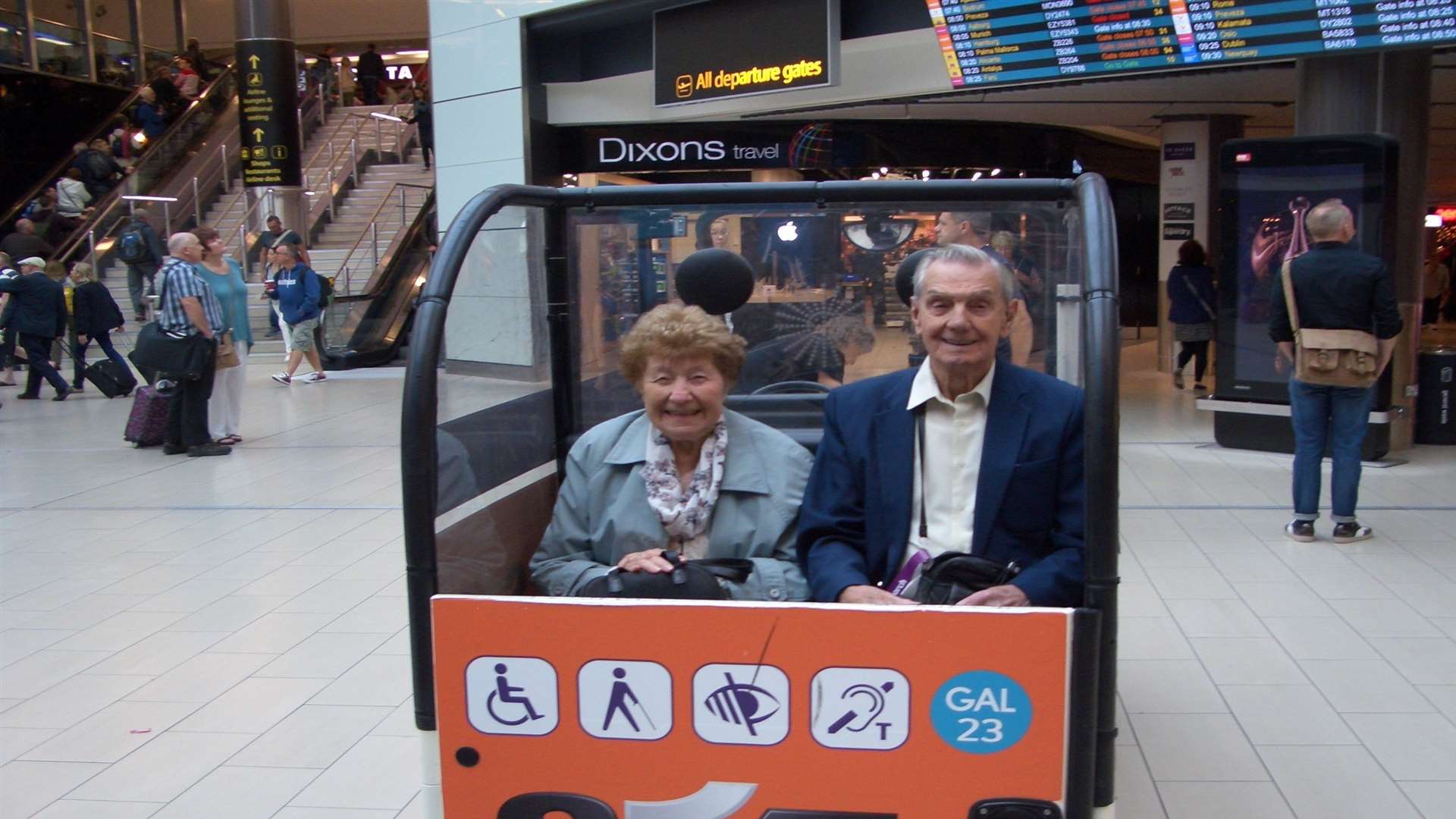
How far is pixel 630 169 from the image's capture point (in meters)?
12.5

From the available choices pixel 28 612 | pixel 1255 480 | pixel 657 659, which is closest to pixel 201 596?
pixel 28 612

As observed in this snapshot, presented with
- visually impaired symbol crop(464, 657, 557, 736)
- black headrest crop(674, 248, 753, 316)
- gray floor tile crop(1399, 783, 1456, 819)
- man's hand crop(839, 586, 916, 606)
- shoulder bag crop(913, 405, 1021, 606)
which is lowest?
gray floor tile crop(1399, 783, 1456, 819)

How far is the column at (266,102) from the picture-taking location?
54.1 feet

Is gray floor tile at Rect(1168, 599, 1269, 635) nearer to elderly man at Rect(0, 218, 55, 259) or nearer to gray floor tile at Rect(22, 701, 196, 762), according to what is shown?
gray floor tile at Rect(22, 701, 196, 762)

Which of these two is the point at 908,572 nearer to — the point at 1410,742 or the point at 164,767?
the point at 1410,742

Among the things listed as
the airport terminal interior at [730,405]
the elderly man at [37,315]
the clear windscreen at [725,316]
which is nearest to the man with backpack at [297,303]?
the airport terminal interior at [730,405]

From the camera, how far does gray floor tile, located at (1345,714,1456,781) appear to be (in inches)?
137

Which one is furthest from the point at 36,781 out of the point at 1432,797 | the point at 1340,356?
the point at 1340,356

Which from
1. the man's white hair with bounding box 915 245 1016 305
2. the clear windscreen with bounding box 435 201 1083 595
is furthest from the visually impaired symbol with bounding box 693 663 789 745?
the man's white hair with bounding box 915 245 1016 305

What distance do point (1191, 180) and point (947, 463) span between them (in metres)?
11.5

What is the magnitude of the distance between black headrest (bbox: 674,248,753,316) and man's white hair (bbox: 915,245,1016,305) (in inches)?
26.4

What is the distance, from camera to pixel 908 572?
2.64m

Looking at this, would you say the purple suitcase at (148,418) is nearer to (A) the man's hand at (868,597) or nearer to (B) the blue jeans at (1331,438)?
(B) the blue jeans at (1331,438)

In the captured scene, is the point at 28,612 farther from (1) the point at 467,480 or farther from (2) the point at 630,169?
(2) the point at 630,169
